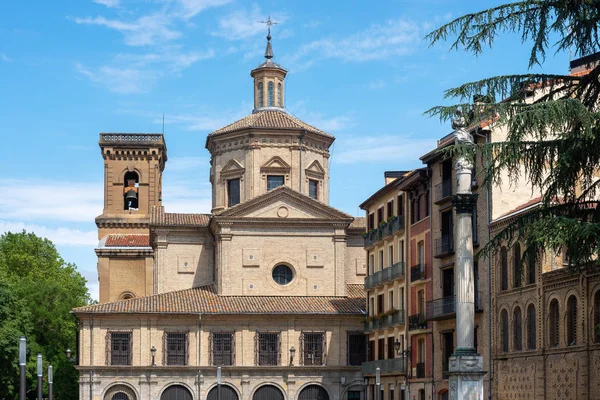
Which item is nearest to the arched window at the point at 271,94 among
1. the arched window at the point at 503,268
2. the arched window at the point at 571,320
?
the arched window at the point at 503,268

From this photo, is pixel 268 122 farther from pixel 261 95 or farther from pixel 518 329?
pixel 518 329

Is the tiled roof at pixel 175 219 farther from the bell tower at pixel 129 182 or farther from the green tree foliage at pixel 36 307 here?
the green tree foliage at pixel 36 307

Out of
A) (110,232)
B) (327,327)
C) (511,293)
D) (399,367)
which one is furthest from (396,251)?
(110,232)

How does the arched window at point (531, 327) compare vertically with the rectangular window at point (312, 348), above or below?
above

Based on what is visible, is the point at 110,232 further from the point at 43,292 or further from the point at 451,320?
the point at 451,320

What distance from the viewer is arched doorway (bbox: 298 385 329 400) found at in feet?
225

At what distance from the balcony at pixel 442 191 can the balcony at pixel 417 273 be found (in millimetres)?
3811

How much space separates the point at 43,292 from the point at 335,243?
91.7 ft

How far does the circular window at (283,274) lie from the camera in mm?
72562

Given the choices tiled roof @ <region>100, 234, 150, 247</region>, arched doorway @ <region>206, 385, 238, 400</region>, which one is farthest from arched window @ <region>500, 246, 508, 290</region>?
tiled roof @ <region>100, 234, 150, 247</region>

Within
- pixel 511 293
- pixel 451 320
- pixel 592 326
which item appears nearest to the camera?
pixel 592 326

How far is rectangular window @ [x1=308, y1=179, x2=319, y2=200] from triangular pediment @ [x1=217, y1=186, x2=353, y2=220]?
3.92m

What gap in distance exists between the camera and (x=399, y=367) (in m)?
59.2

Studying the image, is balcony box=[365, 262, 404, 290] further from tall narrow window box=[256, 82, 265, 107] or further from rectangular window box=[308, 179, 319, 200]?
tall narrow window box=[256, 82, 265, 107]
